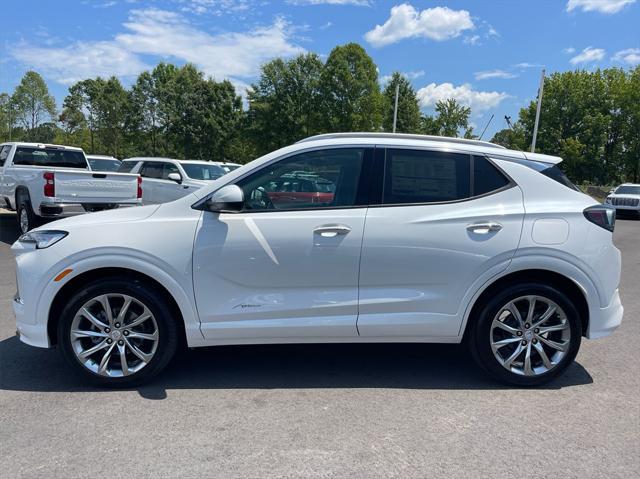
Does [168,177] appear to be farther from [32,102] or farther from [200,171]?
[32,102]

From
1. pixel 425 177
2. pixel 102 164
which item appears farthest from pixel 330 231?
pixel 102 164

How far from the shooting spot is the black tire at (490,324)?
3.74 meters

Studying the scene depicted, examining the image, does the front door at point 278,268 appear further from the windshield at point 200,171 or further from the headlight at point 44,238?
the windshield at point 200,171

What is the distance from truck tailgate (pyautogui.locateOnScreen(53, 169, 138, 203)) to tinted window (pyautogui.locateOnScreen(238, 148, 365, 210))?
7157 millimetres

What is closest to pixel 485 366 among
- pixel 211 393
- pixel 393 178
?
pixel 393 178

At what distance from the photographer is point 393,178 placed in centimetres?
377

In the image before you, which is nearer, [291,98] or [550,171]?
[550,171]

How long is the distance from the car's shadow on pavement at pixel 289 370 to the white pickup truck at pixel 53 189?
5.53 meters

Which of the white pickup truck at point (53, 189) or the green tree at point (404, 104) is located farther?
the green tree at point (404, 104)

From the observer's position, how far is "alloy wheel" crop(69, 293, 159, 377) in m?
3.61

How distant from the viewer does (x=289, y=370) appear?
408 cm

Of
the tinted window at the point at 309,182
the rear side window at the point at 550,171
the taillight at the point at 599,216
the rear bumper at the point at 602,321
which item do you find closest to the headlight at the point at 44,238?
the tinted window at the point at 309,182

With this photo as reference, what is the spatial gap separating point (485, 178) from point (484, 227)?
413 mm

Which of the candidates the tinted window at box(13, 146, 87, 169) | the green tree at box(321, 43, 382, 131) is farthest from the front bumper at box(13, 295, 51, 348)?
the green tree at box(321, 43, 382, 131)
